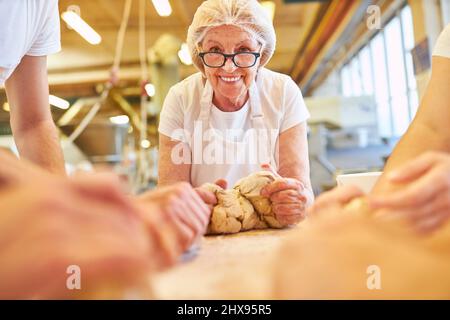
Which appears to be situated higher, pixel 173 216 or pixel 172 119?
pixel 172 119

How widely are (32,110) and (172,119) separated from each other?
0.40 metres

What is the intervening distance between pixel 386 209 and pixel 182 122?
0.93m

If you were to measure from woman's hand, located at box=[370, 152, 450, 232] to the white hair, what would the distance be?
0.82m

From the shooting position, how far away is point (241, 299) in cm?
28

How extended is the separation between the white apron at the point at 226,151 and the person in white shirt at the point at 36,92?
1.35 ft

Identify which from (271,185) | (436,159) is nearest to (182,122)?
(271,185)

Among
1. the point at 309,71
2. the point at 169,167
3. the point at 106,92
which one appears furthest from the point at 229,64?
the point at 309,71

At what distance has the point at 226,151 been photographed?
3.79 feet

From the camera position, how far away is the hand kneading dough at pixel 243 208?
820 millimetres

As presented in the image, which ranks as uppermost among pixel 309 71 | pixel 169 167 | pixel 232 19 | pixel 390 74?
pixel 309 71

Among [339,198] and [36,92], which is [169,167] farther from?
[339,198]

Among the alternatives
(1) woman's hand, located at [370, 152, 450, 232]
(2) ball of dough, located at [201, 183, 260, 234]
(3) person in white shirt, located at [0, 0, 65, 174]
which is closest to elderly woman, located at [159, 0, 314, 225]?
(2) ball of dough, located at [201, 183, 260, 234]

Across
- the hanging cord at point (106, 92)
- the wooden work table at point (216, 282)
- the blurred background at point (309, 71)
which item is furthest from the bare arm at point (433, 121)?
the hanging cord at point (106, 92)

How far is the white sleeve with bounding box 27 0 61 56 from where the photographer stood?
851 mm
